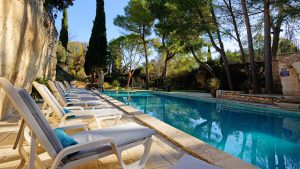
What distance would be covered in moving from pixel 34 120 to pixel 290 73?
11.6 m

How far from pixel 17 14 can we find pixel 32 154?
12.6 ft

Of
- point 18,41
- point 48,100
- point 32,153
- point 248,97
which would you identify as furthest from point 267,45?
point 32,153

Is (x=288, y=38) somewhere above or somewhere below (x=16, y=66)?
above

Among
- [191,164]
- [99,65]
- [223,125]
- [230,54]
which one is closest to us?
[191,164]

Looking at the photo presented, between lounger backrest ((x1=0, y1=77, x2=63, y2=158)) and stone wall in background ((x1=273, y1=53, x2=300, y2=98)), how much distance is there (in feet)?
35.4

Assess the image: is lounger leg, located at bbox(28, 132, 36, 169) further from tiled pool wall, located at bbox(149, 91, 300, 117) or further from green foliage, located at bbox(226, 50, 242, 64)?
green foliage, located at bbox(226, 50, 242, 64)

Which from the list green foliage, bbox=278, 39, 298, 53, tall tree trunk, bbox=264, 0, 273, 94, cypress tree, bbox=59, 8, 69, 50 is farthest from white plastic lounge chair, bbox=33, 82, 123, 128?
cypress tree, bbox=59, 8, 69, 50

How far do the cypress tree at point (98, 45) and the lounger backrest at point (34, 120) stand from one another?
19.7 meters

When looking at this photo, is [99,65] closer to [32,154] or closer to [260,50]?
[260,50]

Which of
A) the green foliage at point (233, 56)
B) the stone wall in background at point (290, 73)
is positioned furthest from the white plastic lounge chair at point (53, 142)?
the green foliage at point (233, 56)

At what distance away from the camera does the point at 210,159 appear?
2.73 metres

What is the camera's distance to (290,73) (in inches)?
414

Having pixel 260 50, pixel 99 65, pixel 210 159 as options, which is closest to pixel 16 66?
pixel 210 159

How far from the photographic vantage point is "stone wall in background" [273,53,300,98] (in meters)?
10.1
